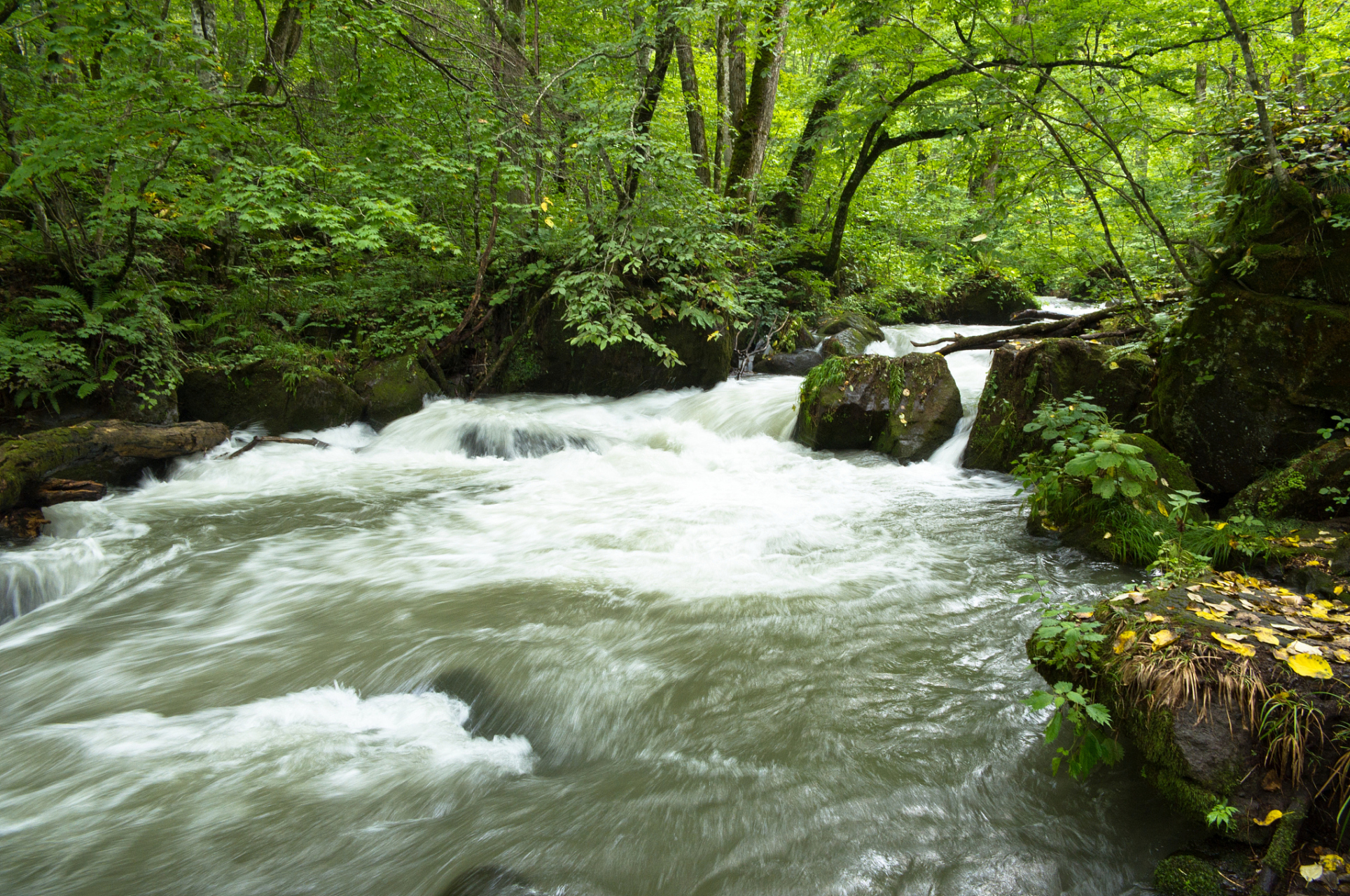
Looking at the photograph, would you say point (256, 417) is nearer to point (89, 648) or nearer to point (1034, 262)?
point (89, 648)

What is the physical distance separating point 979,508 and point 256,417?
332 inches

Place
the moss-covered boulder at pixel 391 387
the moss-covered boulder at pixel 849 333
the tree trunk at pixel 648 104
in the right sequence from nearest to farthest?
the tree trunk at pixel 648 104
the moss-covered boulder at pixel 391 387
the moss-covered boulder at pixel 849 333

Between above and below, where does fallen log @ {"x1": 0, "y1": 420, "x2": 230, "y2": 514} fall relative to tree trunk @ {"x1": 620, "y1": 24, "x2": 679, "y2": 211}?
below

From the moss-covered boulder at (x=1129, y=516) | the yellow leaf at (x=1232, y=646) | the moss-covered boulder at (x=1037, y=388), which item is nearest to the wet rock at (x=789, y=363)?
the moss-covered boulder at (x=1037, y=388)

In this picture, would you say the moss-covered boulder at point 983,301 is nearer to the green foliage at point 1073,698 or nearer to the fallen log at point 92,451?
the green foliage at point 1073,698

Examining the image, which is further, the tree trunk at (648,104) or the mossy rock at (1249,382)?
the tree trunk at (648,104)

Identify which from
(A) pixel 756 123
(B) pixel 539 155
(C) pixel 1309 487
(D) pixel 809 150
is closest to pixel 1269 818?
(C) pixel 1309 487

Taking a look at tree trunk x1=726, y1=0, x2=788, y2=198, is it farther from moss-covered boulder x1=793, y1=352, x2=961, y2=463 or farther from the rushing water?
the rushing water

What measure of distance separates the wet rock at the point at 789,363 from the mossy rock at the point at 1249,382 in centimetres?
688

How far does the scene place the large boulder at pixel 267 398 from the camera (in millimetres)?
7887

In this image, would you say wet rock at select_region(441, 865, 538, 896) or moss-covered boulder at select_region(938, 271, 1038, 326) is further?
moss-covered boulder at select_region(938, 271, 1038, 326)

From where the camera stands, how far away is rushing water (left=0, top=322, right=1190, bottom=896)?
2.26 m

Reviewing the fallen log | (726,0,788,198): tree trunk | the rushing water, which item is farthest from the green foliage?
(726,0,788,198): tree trunk

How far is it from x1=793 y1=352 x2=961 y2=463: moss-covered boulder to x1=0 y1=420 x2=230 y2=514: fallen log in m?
7.03
